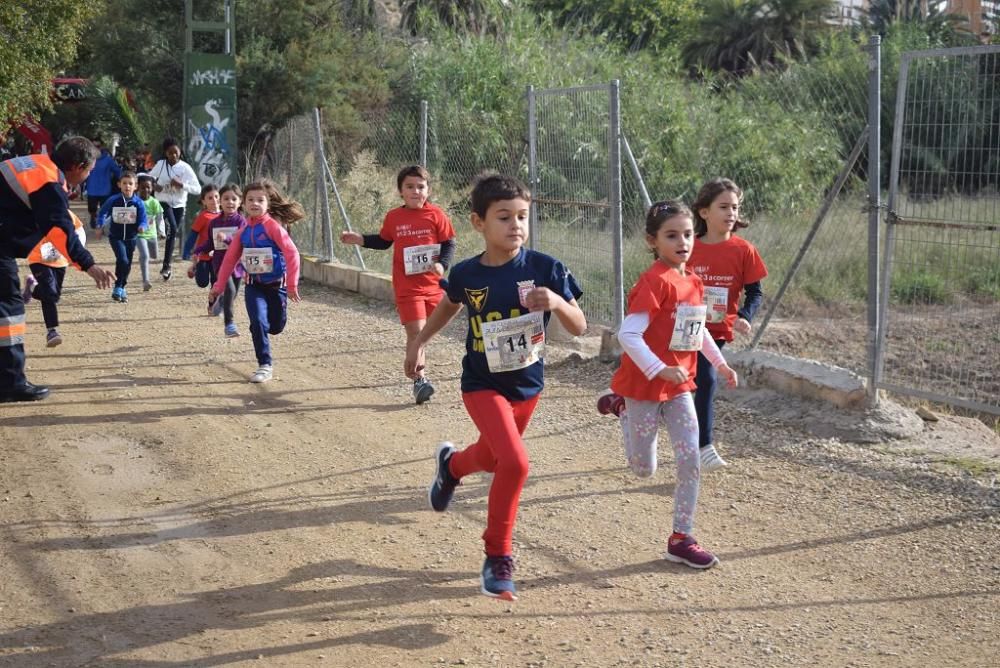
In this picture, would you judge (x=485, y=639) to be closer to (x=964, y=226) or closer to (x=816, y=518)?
(x=816, y=518)

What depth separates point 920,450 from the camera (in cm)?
695

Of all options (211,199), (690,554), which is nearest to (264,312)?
(211,199)

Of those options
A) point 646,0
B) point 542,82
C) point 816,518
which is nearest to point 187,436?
point 816,518

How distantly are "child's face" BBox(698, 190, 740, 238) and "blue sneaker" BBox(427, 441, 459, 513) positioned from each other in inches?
84.1

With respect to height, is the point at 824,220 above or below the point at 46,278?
above

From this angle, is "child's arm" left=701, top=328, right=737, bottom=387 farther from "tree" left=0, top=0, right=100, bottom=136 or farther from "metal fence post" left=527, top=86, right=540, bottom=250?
"tree" left=0, top=0, right=100, bottom=136

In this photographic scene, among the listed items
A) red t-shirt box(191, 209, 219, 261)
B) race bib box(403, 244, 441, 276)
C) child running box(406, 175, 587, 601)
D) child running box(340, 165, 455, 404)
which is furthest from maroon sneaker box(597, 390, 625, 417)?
red t-shirt box(191, 209, 219, 261)

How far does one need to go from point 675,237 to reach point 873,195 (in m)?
2.57

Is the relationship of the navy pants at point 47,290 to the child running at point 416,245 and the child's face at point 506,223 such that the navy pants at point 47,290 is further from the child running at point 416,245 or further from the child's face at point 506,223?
the child's face at point 506,223

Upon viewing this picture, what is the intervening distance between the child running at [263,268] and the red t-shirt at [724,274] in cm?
347

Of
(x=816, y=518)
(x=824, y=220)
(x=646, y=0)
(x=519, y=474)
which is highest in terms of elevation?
(x=646, y=0)

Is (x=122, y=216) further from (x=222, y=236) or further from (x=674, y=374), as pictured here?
(x=674, y=374)

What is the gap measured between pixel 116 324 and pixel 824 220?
7277mm

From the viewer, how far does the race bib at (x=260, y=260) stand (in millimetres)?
8938
